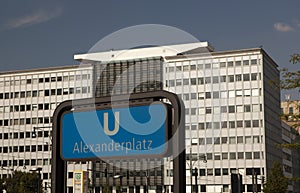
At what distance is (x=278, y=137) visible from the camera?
135m

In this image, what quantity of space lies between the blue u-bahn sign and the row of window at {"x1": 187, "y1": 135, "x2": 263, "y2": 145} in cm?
10333

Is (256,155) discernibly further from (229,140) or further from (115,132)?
(115,132)

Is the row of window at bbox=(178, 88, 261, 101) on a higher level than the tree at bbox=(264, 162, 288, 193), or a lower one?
higher

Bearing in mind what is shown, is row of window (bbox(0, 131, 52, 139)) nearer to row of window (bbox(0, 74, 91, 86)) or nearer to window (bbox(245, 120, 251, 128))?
row of window (bbox(0, 74, 91, 86))

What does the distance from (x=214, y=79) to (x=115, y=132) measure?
359ft

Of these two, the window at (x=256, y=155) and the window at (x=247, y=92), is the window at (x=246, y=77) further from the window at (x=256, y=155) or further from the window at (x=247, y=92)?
the window at (x=256, y=155)

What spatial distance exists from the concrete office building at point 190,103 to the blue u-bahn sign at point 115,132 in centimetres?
9254

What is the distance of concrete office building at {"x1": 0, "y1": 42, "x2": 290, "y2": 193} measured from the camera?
120 meters

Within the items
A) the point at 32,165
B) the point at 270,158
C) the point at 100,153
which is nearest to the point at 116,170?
the point at 32,165

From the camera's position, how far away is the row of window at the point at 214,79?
4811 inches

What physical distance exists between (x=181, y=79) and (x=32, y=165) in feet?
131

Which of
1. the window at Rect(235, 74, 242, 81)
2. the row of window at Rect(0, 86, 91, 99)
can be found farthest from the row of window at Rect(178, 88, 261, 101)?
the row of window at Rect(0, 86, 91, 99)

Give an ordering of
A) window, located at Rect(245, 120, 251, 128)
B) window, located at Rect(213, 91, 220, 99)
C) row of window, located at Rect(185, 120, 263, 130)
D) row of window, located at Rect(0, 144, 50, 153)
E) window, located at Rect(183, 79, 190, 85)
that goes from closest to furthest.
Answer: row of window, located at Rect(185, 120, 263, 130), window, located at Rect(245, 120, 251, 128), window, located at Rect(213, 91, 220, 99), window, located at Rect(183, 79, 190, 85), row of window, located at Rect(0, 144, 50, 153)

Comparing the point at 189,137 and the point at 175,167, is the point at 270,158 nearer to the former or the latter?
the point at 189,137
